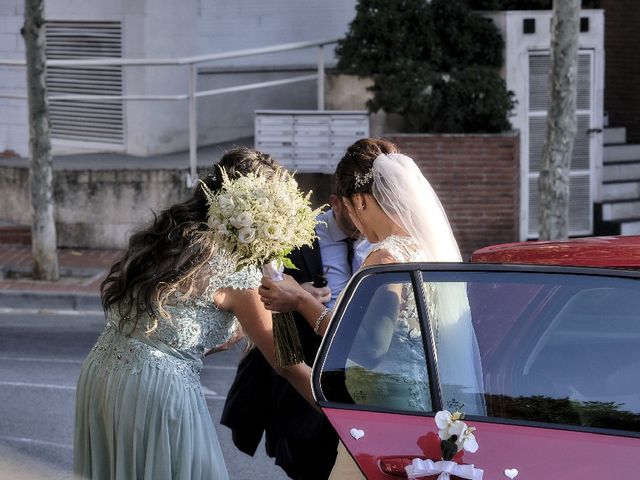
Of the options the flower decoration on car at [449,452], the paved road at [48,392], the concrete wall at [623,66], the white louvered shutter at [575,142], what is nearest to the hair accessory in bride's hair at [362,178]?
the flower decoration on car at [449,452]

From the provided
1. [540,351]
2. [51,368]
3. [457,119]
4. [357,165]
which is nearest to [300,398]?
[357,165]

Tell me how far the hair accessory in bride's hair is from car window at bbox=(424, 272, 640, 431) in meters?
0.81

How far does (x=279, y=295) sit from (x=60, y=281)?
8.11 m

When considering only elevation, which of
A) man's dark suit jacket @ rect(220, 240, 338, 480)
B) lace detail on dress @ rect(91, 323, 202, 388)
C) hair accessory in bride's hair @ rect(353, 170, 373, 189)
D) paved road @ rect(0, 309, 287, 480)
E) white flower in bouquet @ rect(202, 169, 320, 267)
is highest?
hair accessory in bride's hair @ rect(353, 170, 373, 189)

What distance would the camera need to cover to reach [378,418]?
339 cm

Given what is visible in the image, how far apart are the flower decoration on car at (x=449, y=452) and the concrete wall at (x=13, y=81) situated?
13.5m

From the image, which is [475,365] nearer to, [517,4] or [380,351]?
[380,351]

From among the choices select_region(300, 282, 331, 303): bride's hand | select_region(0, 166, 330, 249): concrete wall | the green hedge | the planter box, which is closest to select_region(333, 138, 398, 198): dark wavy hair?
select_region(300, 282, 331, 303): bride's hand

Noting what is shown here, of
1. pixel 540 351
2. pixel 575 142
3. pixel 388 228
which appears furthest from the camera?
pixel 575 142

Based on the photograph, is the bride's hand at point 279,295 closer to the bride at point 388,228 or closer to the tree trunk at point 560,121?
the bride at point 388,228

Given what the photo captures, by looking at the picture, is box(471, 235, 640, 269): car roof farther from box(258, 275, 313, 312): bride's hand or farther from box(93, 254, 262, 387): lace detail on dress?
box(93, 254, 262, 387): lace detail on dress

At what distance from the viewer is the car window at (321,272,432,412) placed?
11.2 feet

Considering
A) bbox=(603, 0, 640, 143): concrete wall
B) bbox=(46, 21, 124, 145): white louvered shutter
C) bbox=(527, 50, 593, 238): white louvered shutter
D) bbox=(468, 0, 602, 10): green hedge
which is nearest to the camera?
bbox=(527, 50, 593, 238): white louvered shutter

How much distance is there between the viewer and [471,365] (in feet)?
11.3
